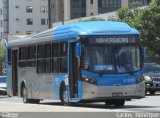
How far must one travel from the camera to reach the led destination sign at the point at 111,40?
21.6 meters

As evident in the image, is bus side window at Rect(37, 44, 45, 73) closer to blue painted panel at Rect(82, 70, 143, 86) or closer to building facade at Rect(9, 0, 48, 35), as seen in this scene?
blue painted panel at Rect(82, 70, 143, 86)

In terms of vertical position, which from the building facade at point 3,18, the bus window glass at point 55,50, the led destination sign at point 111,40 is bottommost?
the building facade at point 3,18

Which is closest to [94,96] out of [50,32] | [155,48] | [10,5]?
Result: [50,32]

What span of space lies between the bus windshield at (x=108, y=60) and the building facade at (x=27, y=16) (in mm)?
108036

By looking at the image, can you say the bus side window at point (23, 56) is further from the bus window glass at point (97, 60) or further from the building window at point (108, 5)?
the building window at point (108, 5)

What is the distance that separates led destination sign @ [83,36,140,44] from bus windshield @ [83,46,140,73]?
8.8 inches

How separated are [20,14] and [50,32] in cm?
10695

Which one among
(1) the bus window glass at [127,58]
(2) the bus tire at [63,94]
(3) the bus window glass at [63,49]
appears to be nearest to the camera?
(1) the bus window glass at [127,58]

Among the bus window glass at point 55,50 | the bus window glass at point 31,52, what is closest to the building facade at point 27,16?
the bus window glass at point 31,52

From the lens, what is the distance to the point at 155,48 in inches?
1709

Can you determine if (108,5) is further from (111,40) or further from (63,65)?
(111,40)

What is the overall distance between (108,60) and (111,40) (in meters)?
0.81

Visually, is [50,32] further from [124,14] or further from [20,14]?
[20,14]

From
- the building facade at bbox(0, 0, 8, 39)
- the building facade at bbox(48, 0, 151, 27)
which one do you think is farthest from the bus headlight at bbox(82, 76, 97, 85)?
the building facade at bbox(0, 0, 8, 39)
